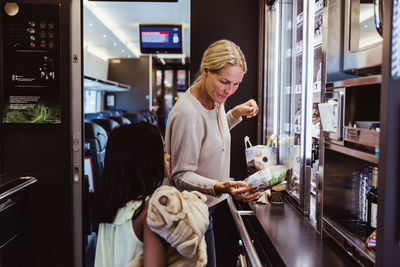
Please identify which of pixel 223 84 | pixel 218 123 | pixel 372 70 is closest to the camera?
pixel 372 70

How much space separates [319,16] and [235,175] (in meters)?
1.35

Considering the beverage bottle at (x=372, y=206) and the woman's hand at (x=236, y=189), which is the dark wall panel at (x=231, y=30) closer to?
the woman's hand at (x=236, y=189)

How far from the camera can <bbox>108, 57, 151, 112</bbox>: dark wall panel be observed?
1402 centimetres

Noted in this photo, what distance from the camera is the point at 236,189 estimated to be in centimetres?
159

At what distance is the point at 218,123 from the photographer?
1947mm

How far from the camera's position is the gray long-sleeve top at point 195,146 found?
5.53 ft

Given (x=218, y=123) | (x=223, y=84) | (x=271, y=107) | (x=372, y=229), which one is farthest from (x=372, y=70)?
(x=271, y=107)

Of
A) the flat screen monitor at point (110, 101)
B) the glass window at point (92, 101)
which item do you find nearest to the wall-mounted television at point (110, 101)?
the flat screen monitor at point (110, 101)

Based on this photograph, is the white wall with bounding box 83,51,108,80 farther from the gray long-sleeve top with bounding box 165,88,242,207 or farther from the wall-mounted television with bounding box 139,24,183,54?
the gray long-sleeve top with bounding box 165,88,242,207

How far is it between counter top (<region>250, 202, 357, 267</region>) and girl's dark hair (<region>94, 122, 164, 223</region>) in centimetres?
56

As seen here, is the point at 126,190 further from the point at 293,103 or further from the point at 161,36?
the point at 161,36

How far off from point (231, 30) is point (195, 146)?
4.69 ft

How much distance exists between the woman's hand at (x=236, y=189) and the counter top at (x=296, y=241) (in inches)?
7.1

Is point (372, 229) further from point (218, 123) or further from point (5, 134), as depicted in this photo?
point (5, 134)
